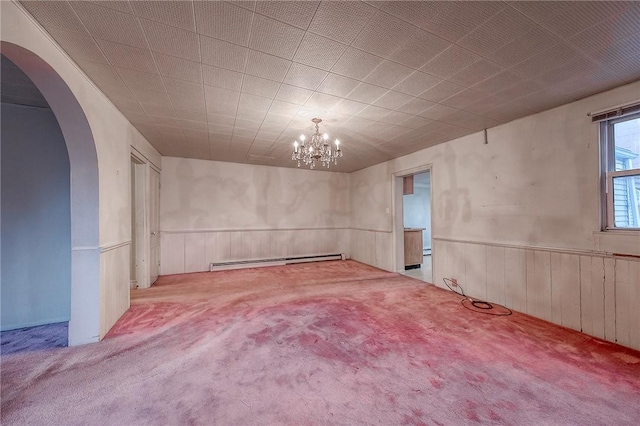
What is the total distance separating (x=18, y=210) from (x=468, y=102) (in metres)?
5.27

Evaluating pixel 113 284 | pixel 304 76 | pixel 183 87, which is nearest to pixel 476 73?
pixel 304 76

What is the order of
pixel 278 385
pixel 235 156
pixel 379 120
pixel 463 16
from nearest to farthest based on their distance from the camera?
pixel 463 16 → pixel 278 385 → pixel 379 120 → pixel 235 156

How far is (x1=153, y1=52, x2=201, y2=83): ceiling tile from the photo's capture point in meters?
2.03

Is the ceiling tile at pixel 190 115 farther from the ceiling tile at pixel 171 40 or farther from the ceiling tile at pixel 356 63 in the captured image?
the ceiling tile at pixel 356 63

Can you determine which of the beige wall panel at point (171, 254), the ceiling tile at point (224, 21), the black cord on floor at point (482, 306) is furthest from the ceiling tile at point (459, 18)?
the beige wall panel at point (171, 254)

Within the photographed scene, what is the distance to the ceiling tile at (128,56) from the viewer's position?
73.7 inches

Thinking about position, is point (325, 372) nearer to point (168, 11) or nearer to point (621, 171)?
point (168, 11)

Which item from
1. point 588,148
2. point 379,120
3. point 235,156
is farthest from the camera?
point 235,156

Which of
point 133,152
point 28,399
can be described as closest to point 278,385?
point 28,399

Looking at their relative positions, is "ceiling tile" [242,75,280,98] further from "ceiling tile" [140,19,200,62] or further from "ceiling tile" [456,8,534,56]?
"ceiling tile" [456,8,534,56]

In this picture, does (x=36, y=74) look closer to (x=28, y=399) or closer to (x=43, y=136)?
(x=43, y=136)

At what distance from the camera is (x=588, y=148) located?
2633 millimetres

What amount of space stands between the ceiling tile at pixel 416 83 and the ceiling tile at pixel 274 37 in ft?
3.70

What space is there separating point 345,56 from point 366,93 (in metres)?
0.67
